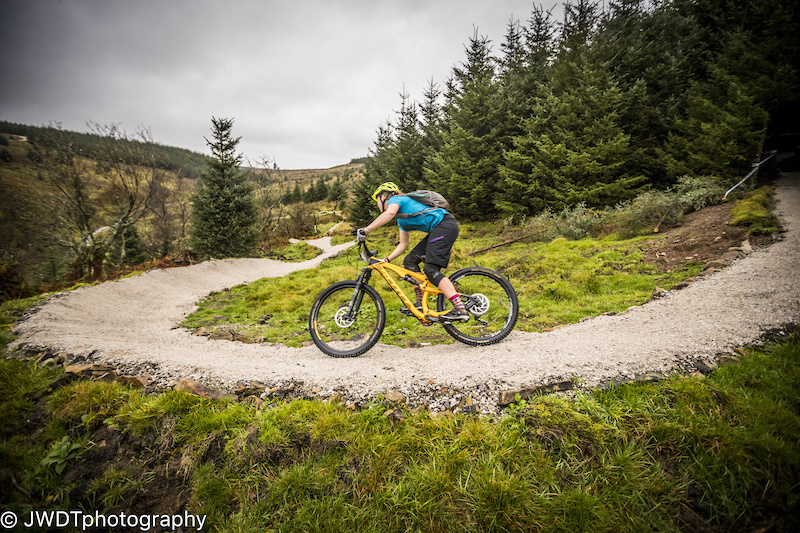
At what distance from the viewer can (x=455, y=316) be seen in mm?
4418

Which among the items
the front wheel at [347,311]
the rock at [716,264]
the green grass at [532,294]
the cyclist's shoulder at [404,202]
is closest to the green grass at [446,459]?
the front wheel at [347,311]

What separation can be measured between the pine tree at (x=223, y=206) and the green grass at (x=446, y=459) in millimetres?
16009

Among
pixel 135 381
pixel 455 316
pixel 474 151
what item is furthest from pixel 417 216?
Answer: pixel 474 151

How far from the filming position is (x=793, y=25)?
11492mm

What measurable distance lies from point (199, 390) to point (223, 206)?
56.7ft

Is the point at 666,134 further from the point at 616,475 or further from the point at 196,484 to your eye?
the point at 196,484

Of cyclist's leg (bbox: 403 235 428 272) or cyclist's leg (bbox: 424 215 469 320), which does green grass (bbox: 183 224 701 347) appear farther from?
cyclist's leg (bbox: 403 235 428 272)

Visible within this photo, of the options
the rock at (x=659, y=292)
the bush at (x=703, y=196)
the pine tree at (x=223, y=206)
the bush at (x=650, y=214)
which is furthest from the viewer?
the pine tree at (x=223, y=206)

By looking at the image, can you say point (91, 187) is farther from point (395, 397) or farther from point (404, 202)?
point (395, 397)

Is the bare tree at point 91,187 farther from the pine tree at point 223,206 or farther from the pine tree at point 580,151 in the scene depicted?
→ the pine tree at point 580,151

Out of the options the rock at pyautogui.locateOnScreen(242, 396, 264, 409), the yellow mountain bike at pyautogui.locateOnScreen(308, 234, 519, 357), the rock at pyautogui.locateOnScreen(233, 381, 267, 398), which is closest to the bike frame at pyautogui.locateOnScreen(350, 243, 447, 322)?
the yellow mountain bike at pyautogui.locateOnScreen(308, 234, 519, 357)

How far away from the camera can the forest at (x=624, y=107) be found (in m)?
12.3

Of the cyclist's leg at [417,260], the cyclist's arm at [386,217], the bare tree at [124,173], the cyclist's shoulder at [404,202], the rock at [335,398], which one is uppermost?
the bare tree at [124,173]

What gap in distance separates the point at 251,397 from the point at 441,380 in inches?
88.5
